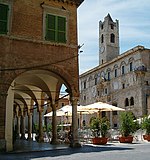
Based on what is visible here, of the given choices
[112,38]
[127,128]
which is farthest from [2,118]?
[112,38]

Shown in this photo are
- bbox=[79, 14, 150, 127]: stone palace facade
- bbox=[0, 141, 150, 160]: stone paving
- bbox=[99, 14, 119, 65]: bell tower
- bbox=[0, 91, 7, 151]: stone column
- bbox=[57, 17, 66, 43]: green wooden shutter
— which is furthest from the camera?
bbox=[99, 14, 119, 65]: bell tower

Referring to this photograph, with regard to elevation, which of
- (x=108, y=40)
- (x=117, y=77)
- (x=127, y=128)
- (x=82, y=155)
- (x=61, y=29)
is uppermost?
(x=108, y=40)

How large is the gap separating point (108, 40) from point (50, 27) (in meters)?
50.5

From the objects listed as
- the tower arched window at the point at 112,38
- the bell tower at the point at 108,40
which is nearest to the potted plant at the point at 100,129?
the bell tower at the point at 108,40

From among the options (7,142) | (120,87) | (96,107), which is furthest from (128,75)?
(7,142)

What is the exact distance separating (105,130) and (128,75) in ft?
102

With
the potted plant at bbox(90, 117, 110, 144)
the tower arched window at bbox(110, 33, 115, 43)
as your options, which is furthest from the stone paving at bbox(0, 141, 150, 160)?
the tower arched window at bbox(110, 33, 115, 43)

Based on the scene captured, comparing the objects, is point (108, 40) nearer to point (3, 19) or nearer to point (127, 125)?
point (127, 125)

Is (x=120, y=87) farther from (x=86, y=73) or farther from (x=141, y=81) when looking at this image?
(x=86, y=73)

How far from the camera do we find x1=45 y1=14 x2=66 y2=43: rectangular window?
15398mm

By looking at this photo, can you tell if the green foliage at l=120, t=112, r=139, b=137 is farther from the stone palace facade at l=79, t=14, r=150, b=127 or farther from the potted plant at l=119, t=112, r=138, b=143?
the stone palace facade at l=79, t=14, r=150, b=127

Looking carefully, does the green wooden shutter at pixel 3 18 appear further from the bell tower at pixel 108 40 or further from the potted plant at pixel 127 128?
the bell tower at pixel 108 40

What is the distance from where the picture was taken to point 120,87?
167ft

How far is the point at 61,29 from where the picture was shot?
51.8 ft
